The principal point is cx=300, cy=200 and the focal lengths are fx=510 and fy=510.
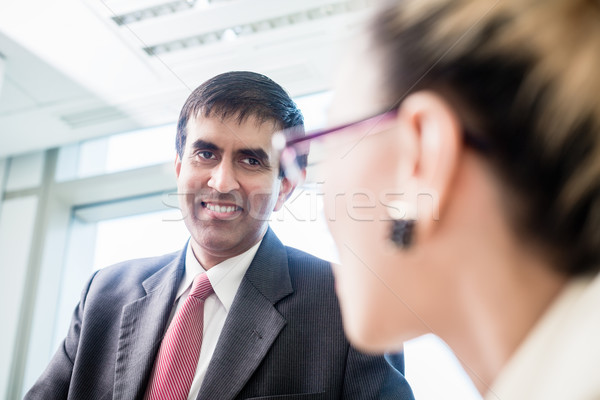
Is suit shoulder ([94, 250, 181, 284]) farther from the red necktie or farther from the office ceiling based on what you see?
the office ceiling

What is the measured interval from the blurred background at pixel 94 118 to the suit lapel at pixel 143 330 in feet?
1.02

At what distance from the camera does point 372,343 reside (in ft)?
1.17

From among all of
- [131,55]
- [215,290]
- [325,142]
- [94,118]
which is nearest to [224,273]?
[215,290]

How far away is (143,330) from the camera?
2.97 ft

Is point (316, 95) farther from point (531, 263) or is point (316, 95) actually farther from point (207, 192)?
point (531, 263)

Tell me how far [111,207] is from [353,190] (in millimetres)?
1680

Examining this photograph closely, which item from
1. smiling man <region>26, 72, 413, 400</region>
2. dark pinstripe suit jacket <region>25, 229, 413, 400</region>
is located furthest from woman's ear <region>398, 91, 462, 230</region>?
dark pinstripe suit jacket <region>25, 229, 413, 400</region>

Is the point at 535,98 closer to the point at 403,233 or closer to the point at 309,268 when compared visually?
the point at 403,233

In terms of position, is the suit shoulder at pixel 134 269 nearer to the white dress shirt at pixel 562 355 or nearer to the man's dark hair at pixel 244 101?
the man's dark hair at pixel 244 101

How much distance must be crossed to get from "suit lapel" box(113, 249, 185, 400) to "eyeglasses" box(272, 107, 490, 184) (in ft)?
1.75

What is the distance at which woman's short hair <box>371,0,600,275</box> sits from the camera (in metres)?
0.29

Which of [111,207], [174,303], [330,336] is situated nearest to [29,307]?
[111,207]

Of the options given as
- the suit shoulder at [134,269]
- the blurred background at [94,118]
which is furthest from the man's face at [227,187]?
the blurred background at [94,118]

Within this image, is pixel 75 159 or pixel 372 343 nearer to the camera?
→ pixel 372 343
